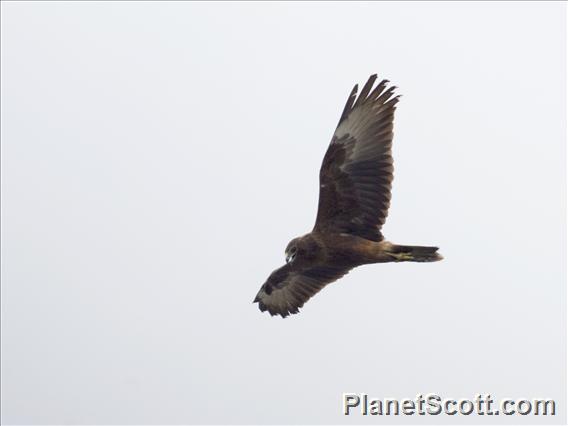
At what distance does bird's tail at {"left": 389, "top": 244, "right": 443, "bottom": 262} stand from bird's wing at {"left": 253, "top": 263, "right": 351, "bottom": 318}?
1.65m

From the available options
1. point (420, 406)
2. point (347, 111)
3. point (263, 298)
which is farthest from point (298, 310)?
point (347, 111)

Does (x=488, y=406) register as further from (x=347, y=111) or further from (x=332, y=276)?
(x=347, y=111)

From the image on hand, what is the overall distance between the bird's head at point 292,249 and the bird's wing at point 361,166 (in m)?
0.60

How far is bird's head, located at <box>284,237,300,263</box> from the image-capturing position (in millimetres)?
22047

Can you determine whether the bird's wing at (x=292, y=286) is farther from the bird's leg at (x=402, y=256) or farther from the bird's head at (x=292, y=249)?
the bird's leg at (x=402, y=256)

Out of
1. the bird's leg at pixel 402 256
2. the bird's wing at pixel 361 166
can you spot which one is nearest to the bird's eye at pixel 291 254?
the bird's wing at pixel 361 166

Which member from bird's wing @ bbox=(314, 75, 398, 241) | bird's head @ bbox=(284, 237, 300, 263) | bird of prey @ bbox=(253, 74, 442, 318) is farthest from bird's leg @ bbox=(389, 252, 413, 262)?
bird's head @ bbox=(284, 237, 300, 263)

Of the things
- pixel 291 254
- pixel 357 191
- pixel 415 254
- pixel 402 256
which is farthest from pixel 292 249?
pixel 415 254

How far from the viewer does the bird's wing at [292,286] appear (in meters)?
23.4

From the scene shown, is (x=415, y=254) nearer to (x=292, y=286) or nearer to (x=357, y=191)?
(x=357, y=191)

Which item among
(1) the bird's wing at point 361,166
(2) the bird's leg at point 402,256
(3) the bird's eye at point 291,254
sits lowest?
(2) the bird's leg at point 402,256

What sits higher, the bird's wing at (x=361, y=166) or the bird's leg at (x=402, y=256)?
the bird's wing at (x=361, y=166)

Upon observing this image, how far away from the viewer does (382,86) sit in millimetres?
21469

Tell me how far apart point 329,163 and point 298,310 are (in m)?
3.47
